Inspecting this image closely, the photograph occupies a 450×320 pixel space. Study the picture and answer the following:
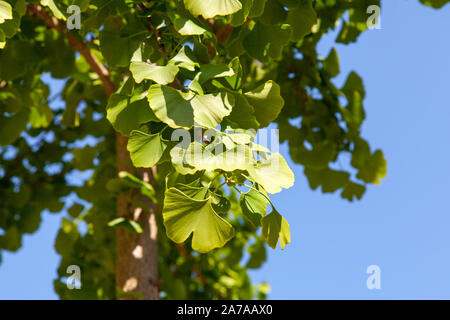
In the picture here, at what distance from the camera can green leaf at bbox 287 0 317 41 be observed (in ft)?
4.08

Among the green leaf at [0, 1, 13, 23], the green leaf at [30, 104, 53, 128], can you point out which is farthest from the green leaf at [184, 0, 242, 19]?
the green leaf at [30, 104, 53, 128]

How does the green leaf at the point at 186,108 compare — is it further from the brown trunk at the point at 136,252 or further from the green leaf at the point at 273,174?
the brown trunk at the point at 136,252

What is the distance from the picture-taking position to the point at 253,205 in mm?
899

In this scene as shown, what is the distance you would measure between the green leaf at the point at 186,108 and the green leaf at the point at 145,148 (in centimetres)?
8

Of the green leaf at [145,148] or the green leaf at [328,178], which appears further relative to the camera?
the green leaf at [328,178]

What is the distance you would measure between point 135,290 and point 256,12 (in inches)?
41.8

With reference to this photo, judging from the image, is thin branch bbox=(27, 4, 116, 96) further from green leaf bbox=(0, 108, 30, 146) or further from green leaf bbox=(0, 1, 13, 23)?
green leaf bbox=(0, 1, 13, 23)

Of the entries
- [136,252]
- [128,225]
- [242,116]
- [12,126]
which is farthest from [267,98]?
[12,126]

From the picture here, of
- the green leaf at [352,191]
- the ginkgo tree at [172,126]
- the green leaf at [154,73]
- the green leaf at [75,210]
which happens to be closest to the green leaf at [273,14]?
the ginkgo tree at [172,126]

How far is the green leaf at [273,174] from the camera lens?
81 centimetres

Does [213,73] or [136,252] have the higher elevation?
[213,73]

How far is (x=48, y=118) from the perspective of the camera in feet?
7.48

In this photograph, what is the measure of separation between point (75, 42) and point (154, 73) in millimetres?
1053

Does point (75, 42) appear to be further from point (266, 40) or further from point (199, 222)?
point (199, 222)
